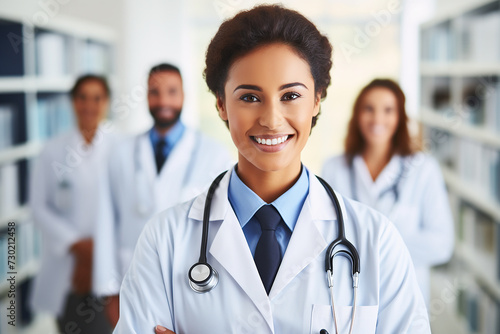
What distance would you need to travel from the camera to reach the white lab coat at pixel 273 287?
914 mm

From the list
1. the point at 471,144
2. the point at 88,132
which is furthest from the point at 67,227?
the point at 471,144

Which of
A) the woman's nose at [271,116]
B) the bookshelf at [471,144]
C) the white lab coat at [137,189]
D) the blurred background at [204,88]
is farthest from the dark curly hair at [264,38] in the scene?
the bookshelf at [471,144]

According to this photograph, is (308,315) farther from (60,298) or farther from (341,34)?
(341,34)

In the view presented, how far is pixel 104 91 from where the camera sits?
2703mm

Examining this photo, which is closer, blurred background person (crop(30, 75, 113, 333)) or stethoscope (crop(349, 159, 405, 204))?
stethoscope (crop(349, 159, 405, 204))

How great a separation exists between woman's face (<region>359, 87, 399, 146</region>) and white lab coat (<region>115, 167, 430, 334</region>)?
3.79 ft

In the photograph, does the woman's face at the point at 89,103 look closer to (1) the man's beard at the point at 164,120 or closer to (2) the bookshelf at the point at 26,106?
(2) the bookshelf at the point at 26,106

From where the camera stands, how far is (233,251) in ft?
3.14

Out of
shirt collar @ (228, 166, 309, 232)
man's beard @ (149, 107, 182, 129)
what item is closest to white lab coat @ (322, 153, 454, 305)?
man's beard @ (149, 107, 182, 129)

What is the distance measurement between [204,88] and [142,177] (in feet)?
4.20

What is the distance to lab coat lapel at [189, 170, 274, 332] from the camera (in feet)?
3.01

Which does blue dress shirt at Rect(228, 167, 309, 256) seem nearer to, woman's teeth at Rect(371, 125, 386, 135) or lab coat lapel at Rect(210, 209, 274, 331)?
lab coat lapel at Rect(210, 209, 274, 331)

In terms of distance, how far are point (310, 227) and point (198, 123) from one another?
470 centimetres

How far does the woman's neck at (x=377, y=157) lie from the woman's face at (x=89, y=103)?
1.39 m
